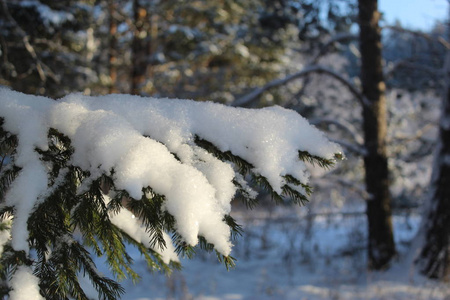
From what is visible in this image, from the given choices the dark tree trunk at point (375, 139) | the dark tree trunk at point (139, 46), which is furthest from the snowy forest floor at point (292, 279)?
the dark tree trunk at point (139, 46)

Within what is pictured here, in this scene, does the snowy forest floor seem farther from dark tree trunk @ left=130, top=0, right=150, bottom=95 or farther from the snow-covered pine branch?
dark tree trunk @ left=130, top=0, right=150, bottom=95

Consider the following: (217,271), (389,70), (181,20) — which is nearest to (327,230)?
(217,271)

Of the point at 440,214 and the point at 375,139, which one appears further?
the point at 375,139

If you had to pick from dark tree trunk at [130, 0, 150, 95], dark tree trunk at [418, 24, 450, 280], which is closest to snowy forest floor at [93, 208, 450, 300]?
dark tree trunk at [418, 24, 450, 280]

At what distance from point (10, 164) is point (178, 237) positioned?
1.86ft

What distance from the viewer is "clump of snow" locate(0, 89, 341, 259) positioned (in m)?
0.92

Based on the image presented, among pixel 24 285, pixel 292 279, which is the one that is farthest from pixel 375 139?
pixel 24 285

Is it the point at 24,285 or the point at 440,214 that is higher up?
the point at 24,285

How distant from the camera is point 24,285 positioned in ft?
3.05

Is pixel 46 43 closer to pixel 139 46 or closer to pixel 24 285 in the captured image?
pixel 139 46

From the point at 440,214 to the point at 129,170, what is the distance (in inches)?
213

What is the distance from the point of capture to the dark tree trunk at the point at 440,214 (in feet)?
16.3

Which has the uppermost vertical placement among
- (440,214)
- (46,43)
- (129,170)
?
(129,170)

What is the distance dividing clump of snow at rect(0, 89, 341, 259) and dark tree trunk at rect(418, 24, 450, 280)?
16.1ft
